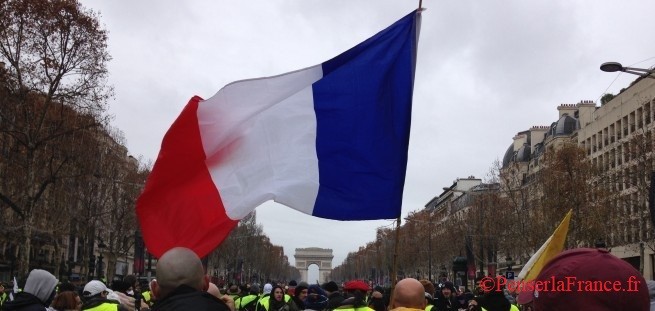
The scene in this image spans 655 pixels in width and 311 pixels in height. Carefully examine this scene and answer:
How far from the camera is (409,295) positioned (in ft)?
16.1

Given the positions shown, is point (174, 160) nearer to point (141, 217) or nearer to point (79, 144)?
point (141, 217)

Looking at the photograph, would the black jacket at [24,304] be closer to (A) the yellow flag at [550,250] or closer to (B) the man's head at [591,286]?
(A) the yellow flag at [550,250]

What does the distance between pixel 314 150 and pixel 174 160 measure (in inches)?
50.9

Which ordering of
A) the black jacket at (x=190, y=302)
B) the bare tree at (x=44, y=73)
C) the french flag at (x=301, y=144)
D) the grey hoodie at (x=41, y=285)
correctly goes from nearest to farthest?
the black jacket at (x=190, y=302) → the grey hoodie at (x=41, y=285) → the french flag at (x=301, y=144) → the bare tree at (x=44, y=73)

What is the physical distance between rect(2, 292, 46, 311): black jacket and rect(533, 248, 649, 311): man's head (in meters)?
5.20

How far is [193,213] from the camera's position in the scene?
671 centimetres

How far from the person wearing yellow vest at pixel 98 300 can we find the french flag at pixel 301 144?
2.23 m

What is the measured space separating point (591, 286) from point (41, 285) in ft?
18.3

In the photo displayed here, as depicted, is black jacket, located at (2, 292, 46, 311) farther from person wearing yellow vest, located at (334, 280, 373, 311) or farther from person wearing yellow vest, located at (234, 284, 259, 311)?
person wearing yellow vest, located at (234, 284, 259, 311)

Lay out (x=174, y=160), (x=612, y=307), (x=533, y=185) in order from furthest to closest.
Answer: (x=533, y=185), (x=174, y=160), (x=612, y=307)

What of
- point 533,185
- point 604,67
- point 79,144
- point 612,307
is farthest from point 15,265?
point 612,307

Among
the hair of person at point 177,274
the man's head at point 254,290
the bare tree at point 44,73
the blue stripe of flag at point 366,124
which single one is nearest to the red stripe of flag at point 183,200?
the blue stripe of flag at point 366,124

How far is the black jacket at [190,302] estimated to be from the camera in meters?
3.10

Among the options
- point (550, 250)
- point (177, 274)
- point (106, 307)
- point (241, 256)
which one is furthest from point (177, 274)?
point (241, 256)
